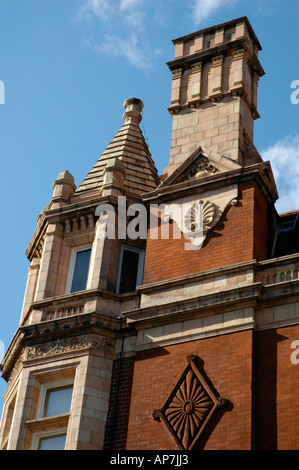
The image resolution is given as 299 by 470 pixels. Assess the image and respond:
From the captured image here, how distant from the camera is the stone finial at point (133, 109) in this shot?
33.9m

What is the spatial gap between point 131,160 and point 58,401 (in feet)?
28.6

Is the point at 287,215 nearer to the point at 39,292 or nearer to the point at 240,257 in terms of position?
the point at 240,257

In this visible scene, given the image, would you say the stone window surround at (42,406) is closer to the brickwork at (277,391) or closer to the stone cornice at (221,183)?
the brickwork at (277,391)

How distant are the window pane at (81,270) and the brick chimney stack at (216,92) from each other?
11.1 ft

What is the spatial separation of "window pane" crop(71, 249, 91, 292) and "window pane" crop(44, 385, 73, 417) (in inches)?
127

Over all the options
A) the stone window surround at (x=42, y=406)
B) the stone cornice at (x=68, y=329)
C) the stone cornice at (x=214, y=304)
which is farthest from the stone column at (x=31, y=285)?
the stone cornice at (x=214, y=304)

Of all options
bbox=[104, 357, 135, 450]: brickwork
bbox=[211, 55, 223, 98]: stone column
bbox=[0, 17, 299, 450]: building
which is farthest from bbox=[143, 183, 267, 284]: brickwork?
bbox=[211, 55, 223, 98]: stone column

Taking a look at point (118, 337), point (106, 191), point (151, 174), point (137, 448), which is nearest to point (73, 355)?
point (118, 337)

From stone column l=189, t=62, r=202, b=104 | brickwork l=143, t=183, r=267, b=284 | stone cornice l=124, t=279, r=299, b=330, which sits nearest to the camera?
stone cornice l=124, t=279, r=299, b=330

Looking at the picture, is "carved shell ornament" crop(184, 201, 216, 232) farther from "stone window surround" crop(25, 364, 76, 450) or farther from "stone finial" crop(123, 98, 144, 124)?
"stone finial" crop(123, 98, 144, 124)

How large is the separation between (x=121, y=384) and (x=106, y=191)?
244 inches

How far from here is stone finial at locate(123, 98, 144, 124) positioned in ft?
111

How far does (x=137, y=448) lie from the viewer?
24.3m

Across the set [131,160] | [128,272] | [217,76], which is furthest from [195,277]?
[217,76]
